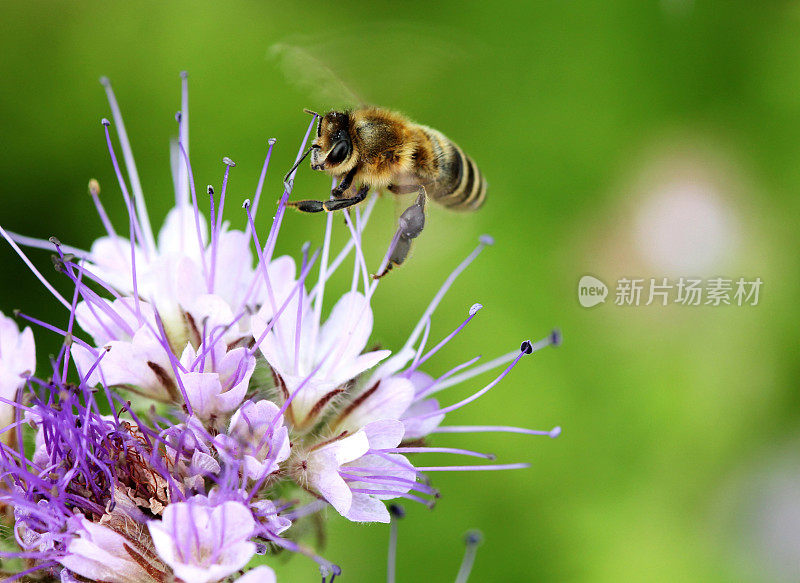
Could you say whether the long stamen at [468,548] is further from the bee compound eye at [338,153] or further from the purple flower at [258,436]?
the bee compound eye at [338,153]

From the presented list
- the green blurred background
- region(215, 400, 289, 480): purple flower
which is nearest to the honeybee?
region(215, 400, 289, 480): purple flower

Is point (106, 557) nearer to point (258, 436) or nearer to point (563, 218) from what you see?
point (258, 436)

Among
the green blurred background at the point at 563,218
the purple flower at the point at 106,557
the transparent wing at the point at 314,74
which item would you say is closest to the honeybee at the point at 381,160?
the transparent wing at the point at 314,74

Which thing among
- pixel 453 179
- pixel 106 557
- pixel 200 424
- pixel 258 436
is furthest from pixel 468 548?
pixel 106 557

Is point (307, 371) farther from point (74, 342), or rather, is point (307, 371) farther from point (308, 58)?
point (308, 58)

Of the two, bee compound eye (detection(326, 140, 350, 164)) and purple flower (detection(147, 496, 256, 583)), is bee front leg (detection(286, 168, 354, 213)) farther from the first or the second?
purple flower (detection(147, 496, 256, 583))

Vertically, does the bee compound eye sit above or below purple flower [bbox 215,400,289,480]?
above
